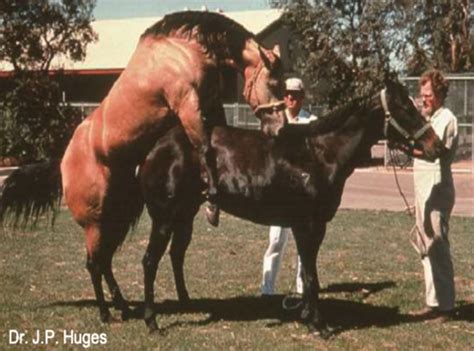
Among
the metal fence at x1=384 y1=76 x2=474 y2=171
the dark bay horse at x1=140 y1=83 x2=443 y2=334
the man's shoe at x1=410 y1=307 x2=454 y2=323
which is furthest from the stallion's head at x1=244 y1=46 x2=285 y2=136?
the metal fence at x1=384 y1=76 x2=474 y2=171

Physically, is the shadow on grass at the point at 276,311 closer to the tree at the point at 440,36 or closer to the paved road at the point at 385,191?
the paved road at the point at 385,191

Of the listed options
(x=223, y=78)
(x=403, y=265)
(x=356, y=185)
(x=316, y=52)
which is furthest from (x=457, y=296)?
(x=316, y=52)

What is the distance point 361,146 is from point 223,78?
1.59 metres

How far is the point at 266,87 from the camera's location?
20.1 ft

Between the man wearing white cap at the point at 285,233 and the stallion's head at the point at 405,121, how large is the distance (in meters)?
1.19

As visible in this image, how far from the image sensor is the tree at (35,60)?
2419 cm

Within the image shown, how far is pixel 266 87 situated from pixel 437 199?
93.6 inches

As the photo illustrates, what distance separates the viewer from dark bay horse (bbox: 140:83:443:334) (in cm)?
726

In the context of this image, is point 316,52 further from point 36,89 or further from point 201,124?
point 201,124

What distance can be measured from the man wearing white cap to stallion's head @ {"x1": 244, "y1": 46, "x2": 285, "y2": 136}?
206cm

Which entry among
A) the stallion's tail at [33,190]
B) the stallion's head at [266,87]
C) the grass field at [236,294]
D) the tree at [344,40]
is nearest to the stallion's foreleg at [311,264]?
the grass field at [236,294]

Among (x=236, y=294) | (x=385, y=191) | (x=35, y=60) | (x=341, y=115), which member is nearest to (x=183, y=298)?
(x=236, y=294)

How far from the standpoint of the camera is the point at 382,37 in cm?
2992

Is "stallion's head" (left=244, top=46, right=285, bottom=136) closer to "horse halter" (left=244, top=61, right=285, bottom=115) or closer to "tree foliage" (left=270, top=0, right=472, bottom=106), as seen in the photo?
"horse halter" (left=244, top=61, right=285, bottom=115)
